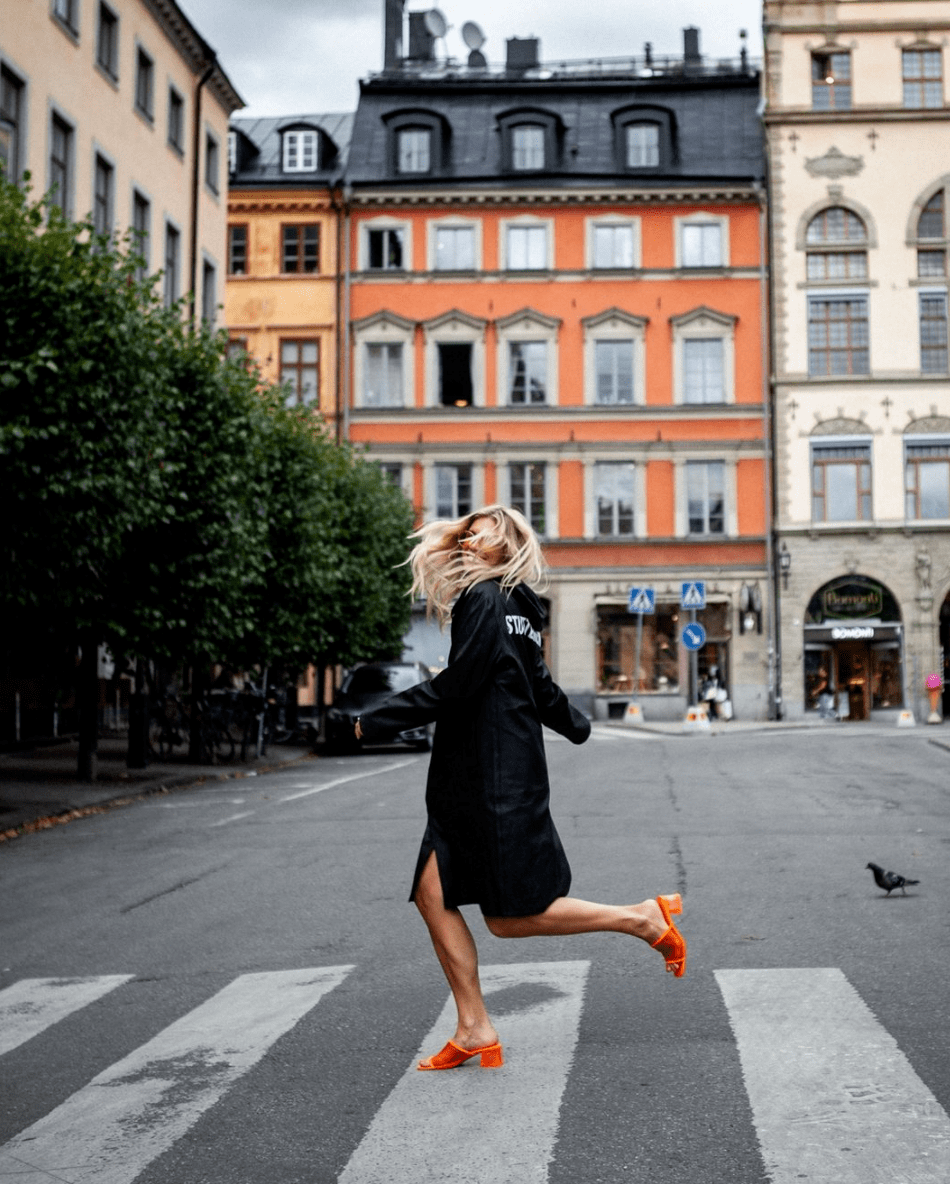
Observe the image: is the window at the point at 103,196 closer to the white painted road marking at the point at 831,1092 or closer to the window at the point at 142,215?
the window at the point at 142,215

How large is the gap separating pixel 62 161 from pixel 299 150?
24.6 meters

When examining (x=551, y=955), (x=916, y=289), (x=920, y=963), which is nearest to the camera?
(x=920, y=963)

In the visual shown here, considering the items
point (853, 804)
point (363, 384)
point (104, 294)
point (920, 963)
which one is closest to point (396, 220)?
point (363, 384)

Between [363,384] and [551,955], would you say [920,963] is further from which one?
[363,384]

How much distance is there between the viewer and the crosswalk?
4.30m

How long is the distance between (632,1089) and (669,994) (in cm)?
160

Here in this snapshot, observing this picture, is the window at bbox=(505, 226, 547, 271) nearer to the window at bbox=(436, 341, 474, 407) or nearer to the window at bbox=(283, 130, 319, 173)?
the window at bbox=(436, 341, 474, 407)

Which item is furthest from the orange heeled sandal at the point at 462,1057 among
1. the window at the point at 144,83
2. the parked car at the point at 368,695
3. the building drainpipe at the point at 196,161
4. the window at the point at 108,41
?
the building drainpipe at the point at 196,161

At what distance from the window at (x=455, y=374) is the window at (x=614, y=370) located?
401 centimetres

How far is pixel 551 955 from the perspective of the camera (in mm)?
7672

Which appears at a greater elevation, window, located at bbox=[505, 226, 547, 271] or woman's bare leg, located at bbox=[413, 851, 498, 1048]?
window, located at bbox=[505, 226, 547, 271]

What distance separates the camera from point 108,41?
103 feet

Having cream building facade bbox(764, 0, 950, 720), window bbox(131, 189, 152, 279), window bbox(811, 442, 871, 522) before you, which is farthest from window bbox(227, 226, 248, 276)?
window bbox(811, 442, 871, 522)

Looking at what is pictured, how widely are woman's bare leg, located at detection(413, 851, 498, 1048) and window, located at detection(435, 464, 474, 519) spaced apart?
43.8 m
